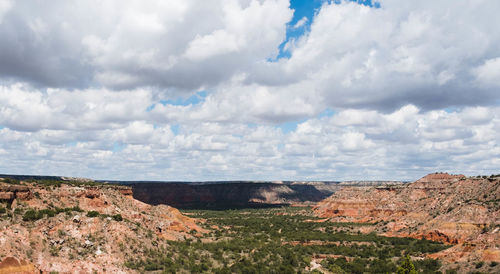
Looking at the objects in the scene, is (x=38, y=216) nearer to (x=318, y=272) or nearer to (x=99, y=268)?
(x=99, y=268)

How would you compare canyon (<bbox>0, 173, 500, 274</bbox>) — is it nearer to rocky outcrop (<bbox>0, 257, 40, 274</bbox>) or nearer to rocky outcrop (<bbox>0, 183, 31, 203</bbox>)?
rocky outcrop (<bbox>0, 257, 40, 274</bbox>)

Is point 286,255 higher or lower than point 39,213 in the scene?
lower

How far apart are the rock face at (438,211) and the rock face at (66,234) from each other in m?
49.9

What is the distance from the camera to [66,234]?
4356 centimetres

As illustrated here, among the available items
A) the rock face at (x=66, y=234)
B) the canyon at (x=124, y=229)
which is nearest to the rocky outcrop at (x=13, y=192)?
the rock face at (x=66, y=234)

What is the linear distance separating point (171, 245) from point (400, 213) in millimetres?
85322

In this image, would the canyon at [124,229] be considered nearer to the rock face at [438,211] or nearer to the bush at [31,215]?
the bush at [31,215]

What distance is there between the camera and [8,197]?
45406mm

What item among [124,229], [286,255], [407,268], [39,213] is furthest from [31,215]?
[407,268]

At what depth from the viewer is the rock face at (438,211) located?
5822 centimetres

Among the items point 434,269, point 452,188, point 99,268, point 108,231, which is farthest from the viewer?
point 452,188

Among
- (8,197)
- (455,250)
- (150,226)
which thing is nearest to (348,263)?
(455,250)

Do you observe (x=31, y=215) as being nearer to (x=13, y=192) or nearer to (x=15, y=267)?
(x=13, y=192)

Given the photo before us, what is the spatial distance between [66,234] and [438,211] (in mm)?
89619
